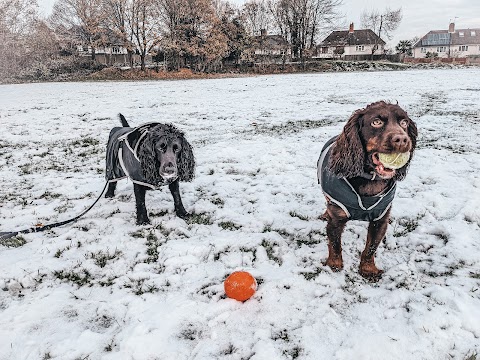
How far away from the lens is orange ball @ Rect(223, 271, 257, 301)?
2.76m

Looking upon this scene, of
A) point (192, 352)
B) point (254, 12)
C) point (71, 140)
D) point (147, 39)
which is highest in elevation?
point (254, 12)

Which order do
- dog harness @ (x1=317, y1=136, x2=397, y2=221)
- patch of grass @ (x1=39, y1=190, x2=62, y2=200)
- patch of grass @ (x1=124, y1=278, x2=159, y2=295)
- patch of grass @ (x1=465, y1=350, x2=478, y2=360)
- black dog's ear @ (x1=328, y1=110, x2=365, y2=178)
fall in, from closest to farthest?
patch of grass @ (x1=465, y1=350, x2=478, y2=360)
black dog's ear @ (x1=328, y1=110, x2=365, y2=178)
dog harness @ (x1=317, y1=136, x2=397, y2=221)
patch of grass @ (x1=124, y1=278, x2=159, y2=295)
patch of grass @ (x1=39, y1=190, x2=62, y2=200)

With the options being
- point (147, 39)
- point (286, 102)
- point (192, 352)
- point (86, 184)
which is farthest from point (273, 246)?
point (147, 39)

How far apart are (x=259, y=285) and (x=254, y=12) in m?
52.8

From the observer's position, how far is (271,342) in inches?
95.0

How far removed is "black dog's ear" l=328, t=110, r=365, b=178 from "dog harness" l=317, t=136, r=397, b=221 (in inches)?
4.7

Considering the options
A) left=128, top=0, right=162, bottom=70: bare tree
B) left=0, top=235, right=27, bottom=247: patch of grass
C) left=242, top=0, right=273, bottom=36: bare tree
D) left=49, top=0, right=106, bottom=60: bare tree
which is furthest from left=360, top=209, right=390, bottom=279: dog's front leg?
left=242, top=0, right=273, bottom=36: bare tree

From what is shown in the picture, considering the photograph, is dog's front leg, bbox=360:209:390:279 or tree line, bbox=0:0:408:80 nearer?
dog's front leg, bbox=360:209:390:279

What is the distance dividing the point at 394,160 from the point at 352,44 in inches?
2979

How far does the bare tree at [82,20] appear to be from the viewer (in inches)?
1524

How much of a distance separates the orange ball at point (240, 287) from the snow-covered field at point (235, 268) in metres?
0.07

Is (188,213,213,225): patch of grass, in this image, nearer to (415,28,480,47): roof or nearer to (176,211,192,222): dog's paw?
(176,211,192,222): dog's paw

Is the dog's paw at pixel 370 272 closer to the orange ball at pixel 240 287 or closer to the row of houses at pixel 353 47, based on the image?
the orange ball at pixel 240 287

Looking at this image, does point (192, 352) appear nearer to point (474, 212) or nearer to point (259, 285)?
point (259, 285)
